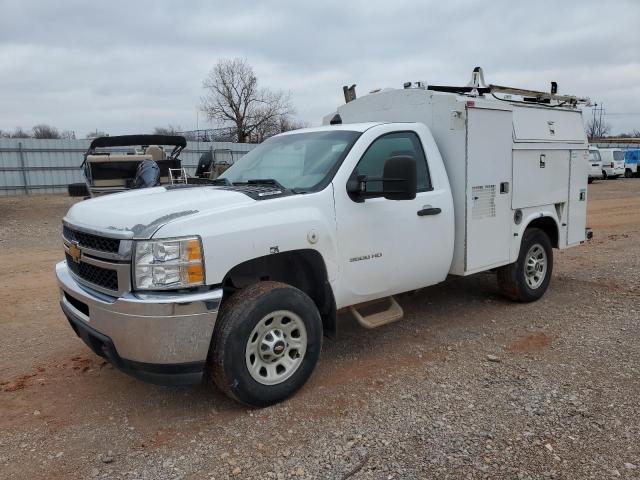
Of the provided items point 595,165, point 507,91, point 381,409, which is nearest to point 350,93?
point 507,91

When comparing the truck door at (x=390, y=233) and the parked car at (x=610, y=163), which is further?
the parked car at (x=610, y=163)

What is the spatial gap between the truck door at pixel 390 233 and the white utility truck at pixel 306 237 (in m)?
0.01

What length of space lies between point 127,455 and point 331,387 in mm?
1548

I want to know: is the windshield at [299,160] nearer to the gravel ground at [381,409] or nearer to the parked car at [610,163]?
the gravel ground at [381,409]

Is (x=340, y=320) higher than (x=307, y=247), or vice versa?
(x=307, y=247)

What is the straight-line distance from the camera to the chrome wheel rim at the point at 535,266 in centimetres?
619

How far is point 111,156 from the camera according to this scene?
12391 mm

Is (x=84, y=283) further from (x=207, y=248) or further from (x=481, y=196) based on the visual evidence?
(x=481, y=196)

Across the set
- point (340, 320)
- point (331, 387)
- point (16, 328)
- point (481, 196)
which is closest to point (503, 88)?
point (481, 196)

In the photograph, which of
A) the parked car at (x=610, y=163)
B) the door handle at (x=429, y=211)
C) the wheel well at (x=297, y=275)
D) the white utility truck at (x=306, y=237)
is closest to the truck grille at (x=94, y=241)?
the white utility truck at (x=306, y=237)

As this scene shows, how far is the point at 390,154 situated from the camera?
4707 mm

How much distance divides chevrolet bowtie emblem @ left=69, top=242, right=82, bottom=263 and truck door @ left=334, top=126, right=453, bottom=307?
1.89 metres

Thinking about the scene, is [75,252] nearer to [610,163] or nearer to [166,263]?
[166,263]

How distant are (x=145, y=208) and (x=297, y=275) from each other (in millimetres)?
1291
